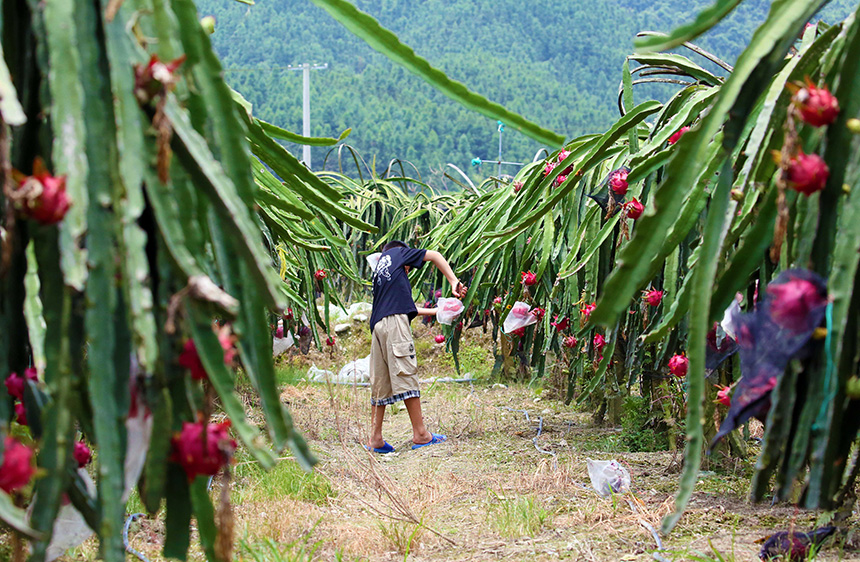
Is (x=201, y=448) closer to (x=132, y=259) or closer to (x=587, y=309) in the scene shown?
(x=132, y=259)

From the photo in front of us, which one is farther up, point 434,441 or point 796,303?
point 796,303

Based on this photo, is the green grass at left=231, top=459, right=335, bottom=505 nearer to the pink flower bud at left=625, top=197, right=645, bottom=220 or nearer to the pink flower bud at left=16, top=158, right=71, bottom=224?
the pink flower bud at left=625, top=197, right=645, bottom=220

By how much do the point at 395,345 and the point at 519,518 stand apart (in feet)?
6.98

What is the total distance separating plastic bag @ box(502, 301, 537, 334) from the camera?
14.6ft

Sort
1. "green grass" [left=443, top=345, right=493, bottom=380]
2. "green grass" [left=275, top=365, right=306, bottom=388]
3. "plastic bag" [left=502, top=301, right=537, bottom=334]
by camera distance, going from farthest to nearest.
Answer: "green grass" [left=443, top=345, right=493, bottom=380]
"green grass" [left=275, top=365, right=306, bottom=388]
"plastic bag" [left=502, top=301, right=537, bottom=334]

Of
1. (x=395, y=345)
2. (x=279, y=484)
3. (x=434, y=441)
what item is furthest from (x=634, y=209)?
(x=434, y=441)

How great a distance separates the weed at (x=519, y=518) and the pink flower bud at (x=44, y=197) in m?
2.21

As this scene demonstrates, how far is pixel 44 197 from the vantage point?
98cm

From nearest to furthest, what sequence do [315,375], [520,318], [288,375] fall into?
[520,318] → [288,375] → [315,375]

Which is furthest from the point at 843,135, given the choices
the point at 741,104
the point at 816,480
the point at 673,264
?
the point at 673,264

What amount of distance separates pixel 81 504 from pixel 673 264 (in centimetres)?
174

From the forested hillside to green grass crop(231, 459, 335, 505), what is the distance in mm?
42328

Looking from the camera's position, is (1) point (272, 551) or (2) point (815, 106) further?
(1) point (272, 551)

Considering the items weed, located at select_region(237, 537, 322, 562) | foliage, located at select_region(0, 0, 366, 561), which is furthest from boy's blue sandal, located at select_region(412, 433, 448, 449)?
foliage, located at select_region(0, 0, 366, 561)
